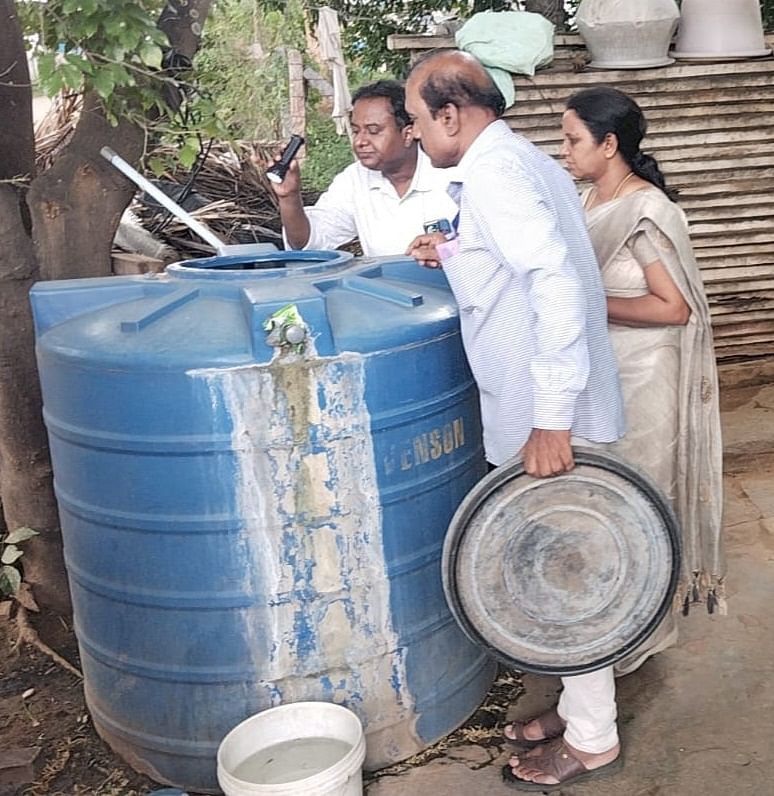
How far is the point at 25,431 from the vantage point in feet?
11.7

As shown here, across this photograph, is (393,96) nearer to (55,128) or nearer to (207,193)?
(207,193)

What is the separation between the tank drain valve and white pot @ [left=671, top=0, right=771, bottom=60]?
12.1ft

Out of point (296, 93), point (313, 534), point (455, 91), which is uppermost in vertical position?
point (296, 93)

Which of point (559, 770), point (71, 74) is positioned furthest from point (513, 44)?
point (559, 770)

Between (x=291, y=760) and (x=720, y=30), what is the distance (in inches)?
169

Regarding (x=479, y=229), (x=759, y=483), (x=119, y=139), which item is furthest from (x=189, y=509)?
(x=759, y=483)

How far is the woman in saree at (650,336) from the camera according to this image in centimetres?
276

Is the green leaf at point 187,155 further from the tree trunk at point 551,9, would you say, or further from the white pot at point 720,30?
the tree trunk at point 551,9

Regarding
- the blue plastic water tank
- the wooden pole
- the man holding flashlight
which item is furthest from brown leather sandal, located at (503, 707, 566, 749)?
the wooden pole

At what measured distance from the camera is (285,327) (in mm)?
2422

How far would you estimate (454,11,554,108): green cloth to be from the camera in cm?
485

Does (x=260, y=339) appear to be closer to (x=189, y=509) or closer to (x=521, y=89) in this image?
(x=189, y=509)

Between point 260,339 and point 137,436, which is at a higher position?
point 260,339

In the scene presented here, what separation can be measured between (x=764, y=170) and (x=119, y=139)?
3.66 m
